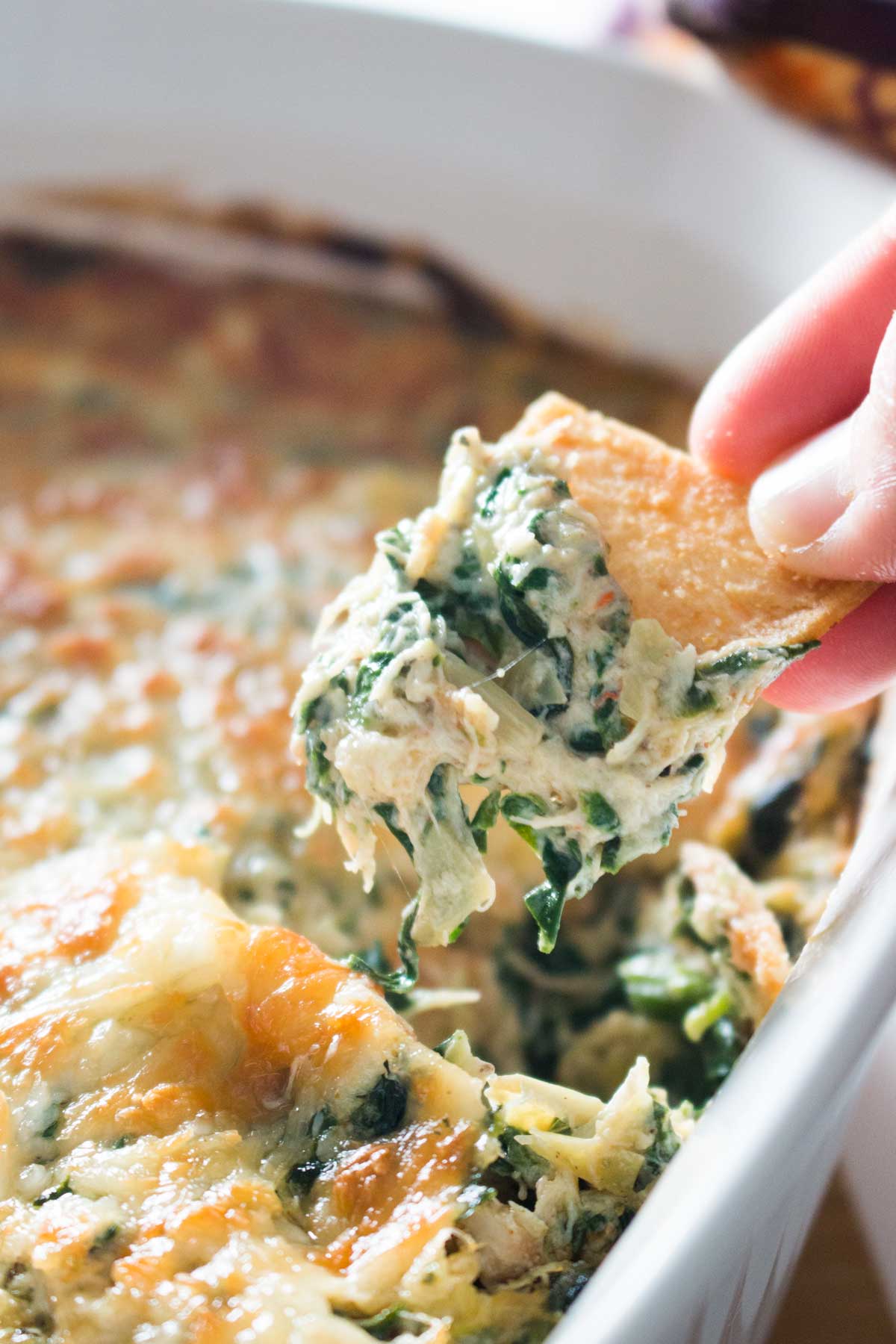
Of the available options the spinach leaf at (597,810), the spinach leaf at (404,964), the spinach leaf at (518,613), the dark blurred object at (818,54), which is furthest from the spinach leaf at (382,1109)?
the dark blurred object at (818,54)

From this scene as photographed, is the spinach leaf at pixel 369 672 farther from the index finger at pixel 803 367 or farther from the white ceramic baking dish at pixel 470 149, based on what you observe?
the white ceramic baking dish at pixel 470 149

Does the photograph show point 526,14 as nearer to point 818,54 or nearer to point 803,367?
point 818,54

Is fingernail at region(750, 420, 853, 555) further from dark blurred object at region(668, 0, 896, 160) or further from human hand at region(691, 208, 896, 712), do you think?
dark blurred object at region(668, 0, 896, 160)

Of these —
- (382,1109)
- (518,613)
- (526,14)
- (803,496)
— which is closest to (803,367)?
(803,496)

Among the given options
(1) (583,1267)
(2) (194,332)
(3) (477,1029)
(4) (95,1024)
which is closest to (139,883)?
(4) (95,1024)

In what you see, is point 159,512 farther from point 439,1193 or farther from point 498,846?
point 439,1193

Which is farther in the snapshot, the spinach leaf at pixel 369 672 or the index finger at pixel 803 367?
the index finger at pixel 803 367

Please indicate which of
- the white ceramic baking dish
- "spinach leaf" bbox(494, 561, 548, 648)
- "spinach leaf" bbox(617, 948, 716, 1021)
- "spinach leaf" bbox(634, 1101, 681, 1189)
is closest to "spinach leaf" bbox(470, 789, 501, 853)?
"spinach leaf" bbox(494, 561, 548, 648)
